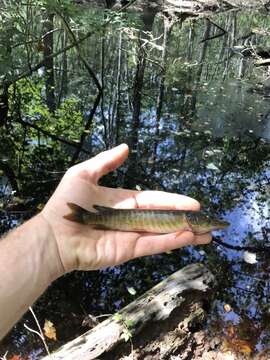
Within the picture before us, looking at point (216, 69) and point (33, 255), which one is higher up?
point (33, 255)

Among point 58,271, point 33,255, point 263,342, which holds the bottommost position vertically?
point 263,342

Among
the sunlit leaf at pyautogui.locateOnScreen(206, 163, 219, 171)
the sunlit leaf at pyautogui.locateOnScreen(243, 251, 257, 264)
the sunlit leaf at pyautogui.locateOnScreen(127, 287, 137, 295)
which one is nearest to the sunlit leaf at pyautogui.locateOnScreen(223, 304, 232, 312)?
the sunlit leaf at pyautogui.locateOnScreen(243, 251, 257, 264)

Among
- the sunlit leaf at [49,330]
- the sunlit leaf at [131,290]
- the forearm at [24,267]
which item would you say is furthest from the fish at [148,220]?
the sunlit leaf at [131,290]

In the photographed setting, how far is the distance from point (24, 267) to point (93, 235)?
60 cm

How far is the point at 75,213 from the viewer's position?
10.3 feet

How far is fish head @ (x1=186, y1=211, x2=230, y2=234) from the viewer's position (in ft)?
10.6

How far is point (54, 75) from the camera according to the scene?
13.4 m

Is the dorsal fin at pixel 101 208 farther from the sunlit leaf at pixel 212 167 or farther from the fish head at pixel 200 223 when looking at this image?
the sunlit leaf at pixel 212 167

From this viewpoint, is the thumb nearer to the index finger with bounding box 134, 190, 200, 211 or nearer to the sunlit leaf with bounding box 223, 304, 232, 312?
the index finger with bounding box 134, 190, 200, 211

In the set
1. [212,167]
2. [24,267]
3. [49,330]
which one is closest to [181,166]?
[212,167]

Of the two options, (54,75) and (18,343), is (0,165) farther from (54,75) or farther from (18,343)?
(54,75)

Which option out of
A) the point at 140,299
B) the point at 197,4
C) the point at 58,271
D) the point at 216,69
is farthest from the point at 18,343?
the point at 197,4

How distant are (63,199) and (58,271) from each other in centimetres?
54

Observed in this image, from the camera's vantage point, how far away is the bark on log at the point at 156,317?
12.7 feet
